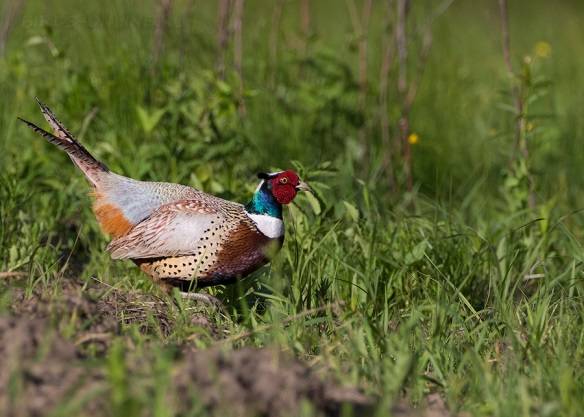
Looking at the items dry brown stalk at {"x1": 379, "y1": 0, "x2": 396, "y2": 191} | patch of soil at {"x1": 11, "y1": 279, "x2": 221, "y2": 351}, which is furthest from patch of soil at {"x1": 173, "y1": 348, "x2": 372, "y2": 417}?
dry brown stalk at {"x1": 379, "y1": 0, "x2": 396, "y2": 191}

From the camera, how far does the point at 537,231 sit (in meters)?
5.83

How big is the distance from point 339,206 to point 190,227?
36.2 inches

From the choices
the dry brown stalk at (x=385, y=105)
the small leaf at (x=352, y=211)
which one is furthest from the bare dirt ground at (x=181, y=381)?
the dry brown stalk at (x=385, y=105)

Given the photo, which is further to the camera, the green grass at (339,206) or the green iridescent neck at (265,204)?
the green iridescent neck at (265,204)

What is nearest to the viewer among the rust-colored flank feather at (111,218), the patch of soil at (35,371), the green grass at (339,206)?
the patch of soil at (35,371)

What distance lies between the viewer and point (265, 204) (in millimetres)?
5016

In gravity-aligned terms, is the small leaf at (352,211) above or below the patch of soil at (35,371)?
below

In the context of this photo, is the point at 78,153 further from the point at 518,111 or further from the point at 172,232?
the point at 518,111

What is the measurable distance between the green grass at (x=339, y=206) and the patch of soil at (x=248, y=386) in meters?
0.11

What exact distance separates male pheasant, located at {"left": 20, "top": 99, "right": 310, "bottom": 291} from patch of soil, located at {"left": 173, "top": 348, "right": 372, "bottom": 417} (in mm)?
1693

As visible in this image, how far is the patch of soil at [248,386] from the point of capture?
2980 mm

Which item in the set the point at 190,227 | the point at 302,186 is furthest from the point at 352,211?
the point at 190,227

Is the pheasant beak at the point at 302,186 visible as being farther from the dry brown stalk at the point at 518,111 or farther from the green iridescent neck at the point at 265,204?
the dry brown stalk at the point at 518,111

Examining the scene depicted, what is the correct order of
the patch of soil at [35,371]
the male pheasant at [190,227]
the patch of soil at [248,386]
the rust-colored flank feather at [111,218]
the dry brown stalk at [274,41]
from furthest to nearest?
the dry brown stalk at [274,41] → the rust-colored flank feather at [111,218] → the male pheasant at [190,227] → the patch of soil at [248,386] → the patch of soil at [35,371]
